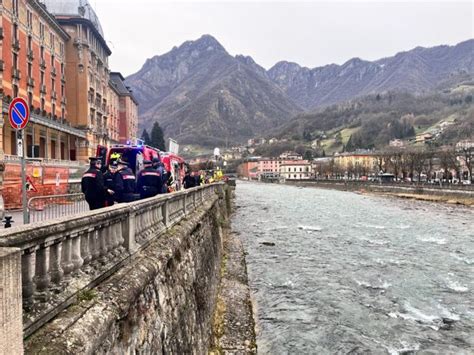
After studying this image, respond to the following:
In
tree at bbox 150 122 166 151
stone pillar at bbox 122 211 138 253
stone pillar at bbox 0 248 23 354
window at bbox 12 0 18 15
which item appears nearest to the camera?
stone pillar at bbox 0 248 23 354

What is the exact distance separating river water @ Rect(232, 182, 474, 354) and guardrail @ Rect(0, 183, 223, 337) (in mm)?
7605

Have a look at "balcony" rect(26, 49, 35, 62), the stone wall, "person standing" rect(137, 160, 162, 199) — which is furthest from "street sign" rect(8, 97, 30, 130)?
"balcony" rect(26, 49, 35, 62)

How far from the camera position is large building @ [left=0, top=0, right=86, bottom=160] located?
3781cm

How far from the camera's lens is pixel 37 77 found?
4606 centimetres

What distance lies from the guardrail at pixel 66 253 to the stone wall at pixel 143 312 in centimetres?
13

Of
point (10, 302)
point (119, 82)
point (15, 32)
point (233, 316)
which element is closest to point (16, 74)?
point (15, 32)

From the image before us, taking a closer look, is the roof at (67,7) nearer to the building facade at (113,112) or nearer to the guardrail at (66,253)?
the building facade at (113,112)

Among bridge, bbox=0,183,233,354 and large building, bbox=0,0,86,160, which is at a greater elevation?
large building, bbox=0,0,86,160

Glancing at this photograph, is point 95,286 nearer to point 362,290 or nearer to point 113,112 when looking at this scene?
point 362,290

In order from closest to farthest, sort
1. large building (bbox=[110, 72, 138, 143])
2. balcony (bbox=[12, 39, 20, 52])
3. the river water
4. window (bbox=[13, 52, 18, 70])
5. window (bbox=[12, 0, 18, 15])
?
the river water, window (bbox=[12, 0, 18, 15]), balcony (bbox=[12, 39, 20, 52]), window (bbox=[13, 52, 18, 70]), large building (bbox=[110, 72, 138, 143])

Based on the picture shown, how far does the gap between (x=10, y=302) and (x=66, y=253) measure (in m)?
1.42

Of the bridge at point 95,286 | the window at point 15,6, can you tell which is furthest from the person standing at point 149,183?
the window at point 15,6

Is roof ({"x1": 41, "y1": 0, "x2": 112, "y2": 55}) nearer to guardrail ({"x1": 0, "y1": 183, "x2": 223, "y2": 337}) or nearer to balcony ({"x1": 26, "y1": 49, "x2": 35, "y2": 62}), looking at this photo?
balcony ({"x1": 26, "y1": 49, "x2": 35, "y2": 62})

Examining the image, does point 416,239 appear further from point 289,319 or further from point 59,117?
point 59,117
